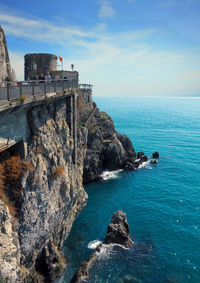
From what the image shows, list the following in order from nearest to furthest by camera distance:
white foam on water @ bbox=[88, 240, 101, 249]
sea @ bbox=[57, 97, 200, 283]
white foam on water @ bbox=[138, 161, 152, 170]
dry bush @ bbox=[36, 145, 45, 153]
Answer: dry bush @ bbox=[36, 145, 45, 153]
sea @ bbox=[57, 97, 200, 283]
white foam on water @ bbox=[88, 240, 101, 249]
white foam on water @ bbox=[138, 161, 152, 170]

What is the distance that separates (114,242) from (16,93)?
21.7 m

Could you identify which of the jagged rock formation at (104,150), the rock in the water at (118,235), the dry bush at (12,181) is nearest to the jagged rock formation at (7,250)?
the dry bush at (12,181)

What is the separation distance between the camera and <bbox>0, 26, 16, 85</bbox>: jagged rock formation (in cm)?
1836

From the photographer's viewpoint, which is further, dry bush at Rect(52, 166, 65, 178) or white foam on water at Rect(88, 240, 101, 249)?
white foam on water at Rect(88, 240, 101, 249)

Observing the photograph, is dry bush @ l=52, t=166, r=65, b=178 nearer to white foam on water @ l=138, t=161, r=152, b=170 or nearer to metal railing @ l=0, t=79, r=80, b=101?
metal railing @ l=0, t=79, r=80, b=101

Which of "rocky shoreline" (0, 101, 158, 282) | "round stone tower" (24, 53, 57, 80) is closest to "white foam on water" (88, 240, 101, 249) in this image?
"rocky shoreline" (0, 101, 158, 282)

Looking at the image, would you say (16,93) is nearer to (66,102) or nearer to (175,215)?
(66,102)

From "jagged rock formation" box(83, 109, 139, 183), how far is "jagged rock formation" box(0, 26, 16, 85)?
85.3 ft

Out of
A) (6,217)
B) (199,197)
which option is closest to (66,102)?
(6,217)

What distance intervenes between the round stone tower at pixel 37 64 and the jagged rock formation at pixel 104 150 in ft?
65.5

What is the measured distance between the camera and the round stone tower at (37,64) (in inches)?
1079

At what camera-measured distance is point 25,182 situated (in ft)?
48.5

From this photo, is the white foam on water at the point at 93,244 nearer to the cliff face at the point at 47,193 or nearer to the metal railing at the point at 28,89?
the cliff face at the point at 47,193

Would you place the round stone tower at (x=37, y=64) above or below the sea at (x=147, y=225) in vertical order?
above
